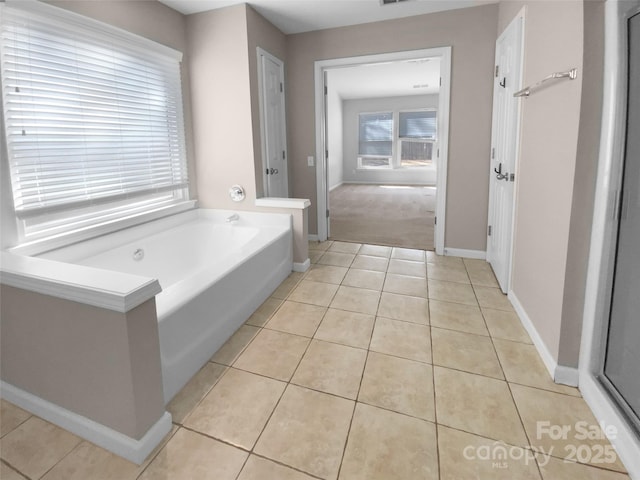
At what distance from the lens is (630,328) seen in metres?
1.34

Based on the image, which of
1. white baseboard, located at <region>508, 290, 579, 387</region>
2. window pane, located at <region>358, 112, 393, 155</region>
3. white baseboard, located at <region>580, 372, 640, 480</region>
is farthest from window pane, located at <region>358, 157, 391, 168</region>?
white baseboard, located at <region>580, 372, 640, 480</region>

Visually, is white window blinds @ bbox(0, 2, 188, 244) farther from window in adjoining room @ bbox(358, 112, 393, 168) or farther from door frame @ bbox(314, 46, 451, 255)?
window in adjoining room @ bbox(358, 112, 393, 168)

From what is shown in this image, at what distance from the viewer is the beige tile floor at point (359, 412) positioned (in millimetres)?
1258

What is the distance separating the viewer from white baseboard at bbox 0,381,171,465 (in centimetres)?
129

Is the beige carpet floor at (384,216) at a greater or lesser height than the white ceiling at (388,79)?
lesser

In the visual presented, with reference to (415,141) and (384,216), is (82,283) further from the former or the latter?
(415,141)

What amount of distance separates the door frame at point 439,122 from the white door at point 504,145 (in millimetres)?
422

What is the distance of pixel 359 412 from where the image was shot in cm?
151

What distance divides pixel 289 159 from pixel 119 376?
10.0 feet

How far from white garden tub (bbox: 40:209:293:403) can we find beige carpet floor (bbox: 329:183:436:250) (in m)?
1.49

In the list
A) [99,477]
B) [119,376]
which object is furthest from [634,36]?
[99,477]

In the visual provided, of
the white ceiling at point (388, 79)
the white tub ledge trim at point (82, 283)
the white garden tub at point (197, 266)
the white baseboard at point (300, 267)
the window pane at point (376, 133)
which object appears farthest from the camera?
the window pane at point (376, 133)

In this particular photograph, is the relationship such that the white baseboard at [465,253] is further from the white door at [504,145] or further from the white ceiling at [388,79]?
the white ceiling at [388,79]

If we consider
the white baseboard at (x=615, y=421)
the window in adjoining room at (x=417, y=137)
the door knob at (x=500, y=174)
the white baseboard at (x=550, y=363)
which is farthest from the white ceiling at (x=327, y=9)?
the window in adjoining room at (x=417, y=137)
